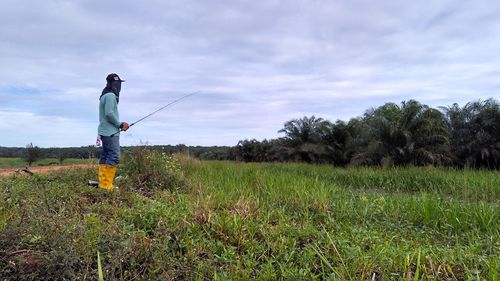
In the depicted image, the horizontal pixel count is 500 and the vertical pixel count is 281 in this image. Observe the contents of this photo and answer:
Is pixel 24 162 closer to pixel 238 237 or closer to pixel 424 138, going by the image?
pixel 238 237

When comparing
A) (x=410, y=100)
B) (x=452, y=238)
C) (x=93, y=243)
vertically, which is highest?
(x=410, y=100)

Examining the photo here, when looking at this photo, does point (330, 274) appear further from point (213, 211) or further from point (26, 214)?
point (26, 214)

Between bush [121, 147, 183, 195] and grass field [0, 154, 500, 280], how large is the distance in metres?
0.54

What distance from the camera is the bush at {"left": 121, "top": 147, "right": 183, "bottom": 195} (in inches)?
277

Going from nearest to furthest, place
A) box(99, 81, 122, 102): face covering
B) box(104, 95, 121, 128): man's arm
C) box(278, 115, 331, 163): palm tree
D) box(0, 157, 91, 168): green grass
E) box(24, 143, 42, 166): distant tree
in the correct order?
1. box(104, 95, 121, 128): man's arm
2. box(99, 81, 122, 102): face covering
3. box(0, 157, 91, 168): green grass
4. box(24, 143, 42, 166): distant tree
5. box(278, 115, 331, 163): palm tree

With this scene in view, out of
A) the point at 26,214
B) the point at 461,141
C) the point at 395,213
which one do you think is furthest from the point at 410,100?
the point at 26,214

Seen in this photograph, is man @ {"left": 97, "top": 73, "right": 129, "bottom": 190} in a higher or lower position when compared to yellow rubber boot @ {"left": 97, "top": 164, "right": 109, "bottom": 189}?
higher

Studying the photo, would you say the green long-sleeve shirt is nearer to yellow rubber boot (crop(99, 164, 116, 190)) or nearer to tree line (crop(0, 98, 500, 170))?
yellow rubber boot (crop(99, 164, 116, 190))

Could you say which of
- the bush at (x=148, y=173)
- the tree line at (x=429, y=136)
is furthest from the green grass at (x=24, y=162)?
the tree line at (x=429, y=136)

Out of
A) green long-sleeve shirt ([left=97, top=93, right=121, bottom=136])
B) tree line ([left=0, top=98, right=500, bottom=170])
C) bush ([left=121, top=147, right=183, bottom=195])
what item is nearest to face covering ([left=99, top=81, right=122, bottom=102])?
green long-sleeve shirt ([left=97, top=93, right=121, bottom=136])

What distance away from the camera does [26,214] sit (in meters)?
3.96

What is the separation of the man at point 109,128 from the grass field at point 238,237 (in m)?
0.53

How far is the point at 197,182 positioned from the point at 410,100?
14.3m

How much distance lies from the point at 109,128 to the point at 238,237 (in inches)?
147
